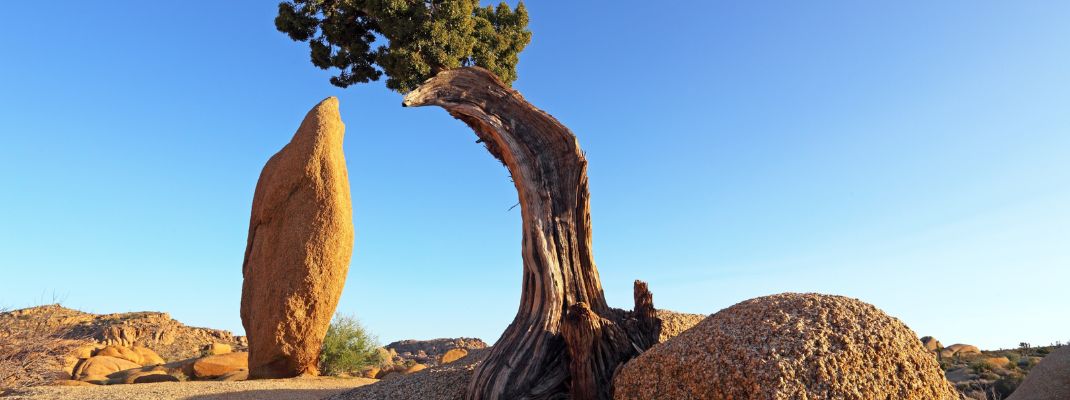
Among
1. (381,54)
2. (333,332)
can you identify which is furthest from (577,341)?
(333,332)

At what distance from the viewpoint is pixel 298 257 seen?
1498 cm

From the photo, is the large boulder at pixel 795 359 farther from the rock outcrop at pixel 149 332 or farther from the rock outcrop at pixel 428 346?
the rock outcrop at pixel 428 346

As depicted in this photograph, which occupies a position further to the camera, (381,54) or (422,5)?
(381,54)

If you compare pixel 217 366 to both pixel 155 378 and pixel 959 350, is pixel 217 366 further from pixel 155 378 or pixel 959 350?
pixel 959 350

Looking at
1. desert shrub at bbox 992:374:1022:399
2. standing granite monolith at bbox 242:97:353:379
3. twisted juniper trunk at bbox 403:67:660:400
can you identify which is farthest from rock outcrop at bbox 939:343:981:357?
standing granite monolith at bbox 242:97:353:379

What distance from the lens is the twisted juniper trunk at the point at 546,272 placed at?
8.74 metres

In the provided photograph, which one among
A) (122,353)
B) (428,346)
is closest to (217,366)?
(122,353)

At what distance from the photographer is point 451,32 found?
12242 millimetres

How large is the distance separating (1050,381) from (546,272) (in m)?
6.87

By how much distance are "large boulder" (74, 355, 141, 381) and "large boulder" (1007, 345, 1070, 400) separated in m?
20.6

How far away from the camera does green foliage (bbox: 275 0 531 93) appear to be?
12172mm

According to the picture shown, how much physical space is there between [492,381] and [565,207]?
2648mm

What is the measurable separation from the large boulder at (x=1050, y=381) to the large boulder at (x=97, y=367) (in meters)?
20.6

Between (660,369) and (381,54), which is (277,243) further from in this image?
(660,369)
